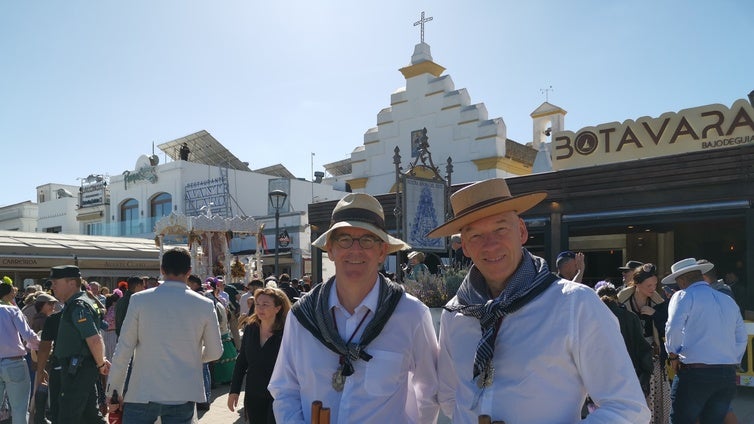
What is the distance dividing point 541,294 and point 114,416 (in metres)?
3.77

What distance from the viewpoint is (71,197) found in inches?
1549

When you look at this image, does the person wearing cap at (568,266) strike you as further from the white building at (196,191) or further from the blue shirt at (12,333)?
the white building at (196,191)

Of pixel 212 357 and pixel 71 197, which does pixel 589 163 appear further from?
pixel 71 197

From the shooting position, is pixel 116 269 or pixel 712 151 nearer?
pixel 712 151

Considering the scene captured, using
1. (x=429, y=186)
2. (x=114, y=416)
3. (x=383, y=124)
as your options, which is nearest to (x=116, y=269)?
(x=383, y=124)

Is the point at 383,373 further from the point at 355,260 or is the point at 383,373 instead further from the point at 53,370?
the point at 53,370

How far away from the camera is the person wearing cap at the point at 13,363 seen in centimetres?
593

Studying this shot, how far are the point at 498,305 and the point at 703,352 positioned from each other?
396 cm

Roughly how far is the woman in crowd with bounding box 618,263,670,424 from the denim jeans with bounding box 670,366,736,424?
55 centimetres

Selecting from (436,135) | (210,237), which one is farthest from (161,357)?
(436,135)

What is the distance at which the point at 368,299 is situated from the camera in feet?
8.36

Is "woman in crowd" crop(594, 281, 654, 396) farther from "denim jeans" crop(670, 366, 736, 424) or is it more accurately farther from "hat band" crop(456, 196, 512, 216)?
"hat band" crop(456, 196, 512, 216)

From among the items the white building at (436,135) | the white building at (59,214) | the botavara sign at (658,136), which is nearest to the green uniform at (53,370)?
the botavara sign at (658,136)

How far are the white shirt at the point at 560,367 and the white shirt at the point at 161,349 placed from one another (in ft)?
9.30
